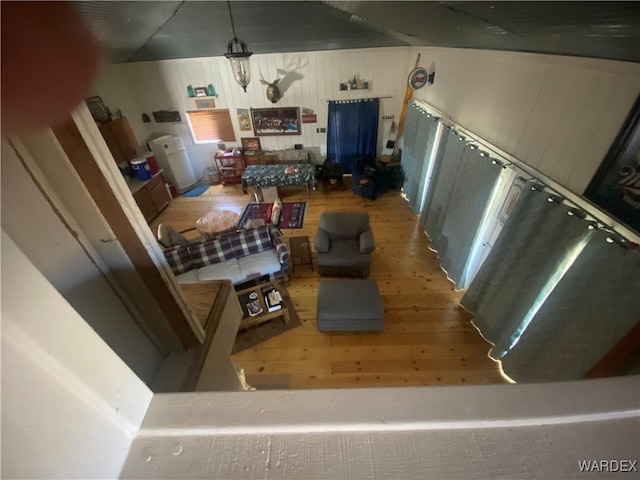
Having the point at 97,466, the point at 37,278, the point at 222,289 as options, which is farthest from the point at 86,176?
the point at 222,289

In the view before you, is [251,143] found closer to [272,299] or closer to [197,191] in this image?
[197,191]

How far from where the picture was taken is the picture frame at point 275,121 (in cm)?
530

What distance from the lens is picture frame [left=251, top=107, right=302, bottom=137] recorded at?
17.4 ft

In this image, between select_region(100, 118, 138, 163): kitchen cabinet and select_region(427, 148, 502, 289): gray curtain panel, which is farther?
select_region(100, 118, 138, 163): kitchen cabinet

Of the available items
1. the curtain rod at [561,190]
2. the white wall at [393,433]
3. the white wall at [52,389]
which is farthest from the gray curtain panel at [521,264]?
the white wall at [52,389]

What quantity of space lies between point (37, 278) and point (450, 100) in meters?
4.09

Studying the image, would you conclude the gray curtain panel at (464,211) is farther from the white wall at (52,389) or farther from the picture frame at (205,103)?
the picture frame at (205,103)

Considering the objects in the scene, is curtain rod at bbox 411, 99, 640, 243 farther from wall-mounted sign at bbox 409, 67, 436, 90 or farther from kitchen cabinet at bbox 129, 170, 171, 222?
kitchen cabinet at bbox 129, 170, 171, 222

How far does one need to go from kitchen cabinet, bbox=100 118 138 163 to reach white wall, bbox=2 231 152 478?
514 centimetres

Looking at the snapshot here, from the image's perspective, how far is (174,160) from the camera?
5.41 metres

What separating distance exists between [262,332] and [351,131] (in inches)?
167

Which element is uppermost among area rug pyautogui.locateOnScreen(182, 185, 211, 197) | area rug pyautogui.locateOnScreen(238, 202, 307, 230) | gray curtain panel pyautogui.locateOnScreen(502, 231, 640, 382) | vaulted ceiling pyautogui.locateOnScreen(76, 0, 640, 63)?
vaulted ceiling pyautogui.locateOnScreen(76, 0, 640, 63)

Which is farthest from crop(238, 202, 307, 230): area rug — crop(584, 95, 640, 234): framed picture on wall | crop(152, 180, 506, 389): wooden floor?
crop(584, 95, 640, 234): framed picture on wall

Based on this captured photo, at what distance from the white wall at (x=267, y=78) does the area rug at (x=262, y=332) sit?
404cm
